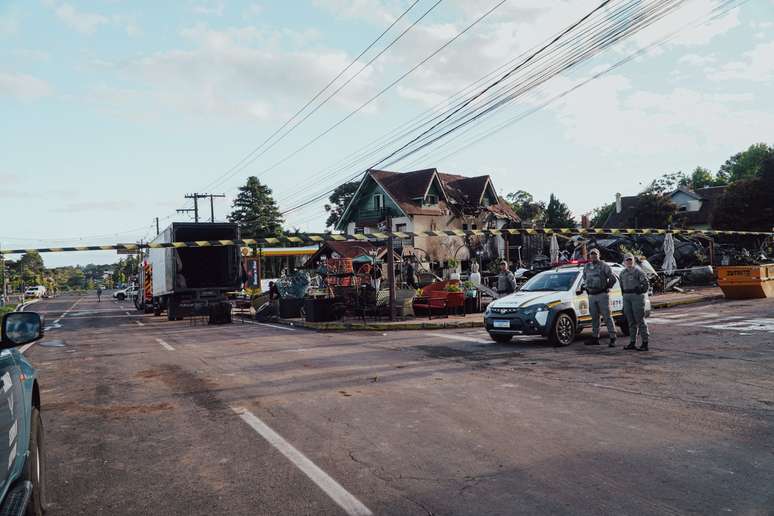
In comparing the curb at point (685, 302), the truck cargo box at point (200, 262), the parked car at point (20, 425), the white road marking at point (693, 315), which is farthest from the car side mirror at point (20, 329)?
the curb at point (685, 302)

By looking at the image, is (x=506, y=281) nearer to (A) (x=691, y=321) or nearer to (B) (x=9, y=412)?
(A) (x=691, y=321)

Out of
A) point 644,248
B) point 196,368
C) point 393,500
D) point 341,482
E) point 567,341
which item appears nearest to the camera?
point 393,500

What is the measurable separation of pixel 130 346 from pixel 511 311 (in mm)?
9119

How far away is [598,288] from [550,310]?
104cm

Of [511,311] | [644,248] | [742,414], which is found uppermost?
[644,248]

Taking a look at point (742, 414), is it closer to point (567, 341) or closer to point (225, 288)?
point (567, 341)

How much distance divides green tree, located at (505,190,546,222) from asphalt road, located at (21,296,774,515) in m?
51.0

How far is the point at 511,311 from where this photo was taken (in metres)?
12.1

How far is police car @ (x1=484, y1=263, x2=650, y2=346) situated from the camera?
11711 millimetres

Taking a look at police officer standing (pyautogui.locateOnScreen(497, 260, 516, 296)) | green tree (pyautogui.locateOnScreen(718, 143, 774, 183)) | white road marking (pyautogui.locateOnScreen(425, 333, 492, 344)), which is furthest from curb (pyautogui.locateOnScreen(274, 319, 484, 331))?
green tree (pyautogui.locateOnScreen(718, 143, 774, 183))

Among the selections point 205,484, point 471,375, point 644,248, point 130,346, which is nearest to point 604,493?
point 205,484

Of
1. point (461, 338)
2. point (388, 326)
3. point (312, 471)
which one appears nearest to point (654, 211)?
point (388, 326)

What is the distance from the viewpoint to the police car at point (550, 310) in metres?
11.7

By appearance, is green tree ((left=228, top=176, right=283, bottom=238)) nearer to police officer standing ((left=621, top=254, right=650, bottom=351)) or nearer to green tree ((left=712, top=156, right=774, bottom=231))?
green tree ((left=712, top=156, right=774, bottom=231))
